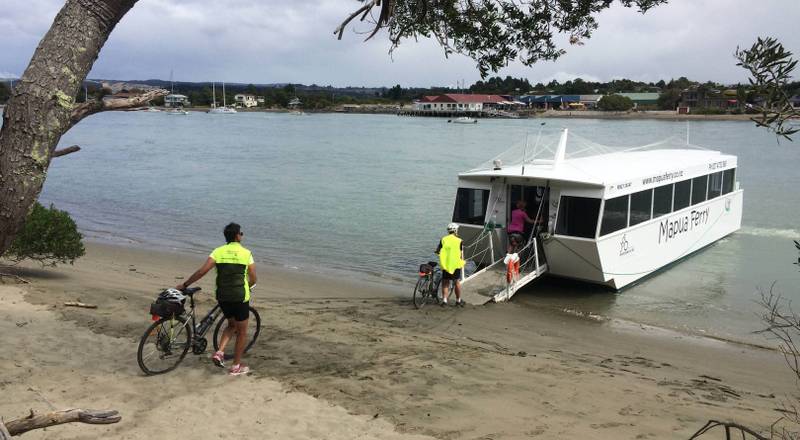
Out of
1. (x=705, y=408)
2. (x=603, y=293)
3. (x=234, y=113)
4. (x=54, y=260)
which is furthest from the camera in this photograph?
(x=234, y=113)

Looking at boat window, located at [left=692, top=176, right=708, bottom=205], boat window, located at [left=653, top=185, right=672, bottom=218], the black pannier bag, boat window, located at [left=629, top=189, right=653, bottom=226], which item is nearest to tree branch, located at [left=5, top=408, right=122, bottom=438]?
the black pannier bag

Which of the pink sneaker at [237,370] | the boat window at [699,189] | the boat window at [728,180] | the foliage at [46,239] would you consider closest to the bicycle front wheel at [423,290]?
the pink sneaker at [237,370]

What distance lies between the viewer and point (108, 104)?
359 cm

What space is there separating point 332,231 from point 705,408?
1789cm

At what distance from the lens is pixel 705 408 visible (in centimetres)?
767

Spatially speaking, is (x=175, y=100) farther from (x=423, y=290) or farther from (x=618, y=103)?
(x=618, y=103)

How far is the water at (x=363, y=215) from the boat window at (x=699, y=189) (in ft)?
5.82

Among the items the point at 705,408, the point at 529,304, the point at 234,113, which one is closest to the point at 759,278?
the point at 529,304

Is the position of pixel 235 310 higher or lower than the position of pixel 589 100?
lower

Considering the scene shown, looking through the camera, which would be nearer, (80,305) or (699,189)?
(80,305)

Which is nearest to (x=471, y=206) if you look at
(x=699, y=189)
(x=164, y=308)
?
(x=699, y=189)

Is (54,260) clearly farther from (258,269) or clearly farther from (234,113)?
(234,113)

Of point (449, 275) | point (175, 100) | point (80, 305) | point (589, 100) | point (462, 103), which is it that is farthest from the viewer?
point (589, 100)

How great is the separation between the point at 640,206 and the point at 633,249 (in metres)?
0.96
